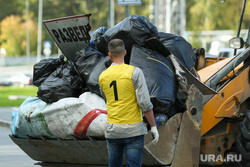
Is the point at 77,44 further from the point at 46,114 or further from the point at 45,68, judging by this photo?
the point at 46,114

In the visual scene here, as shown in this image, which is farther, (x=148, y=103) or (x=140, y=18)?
(x=140, y=18)

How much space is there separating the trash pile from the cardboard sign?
0.33 ft

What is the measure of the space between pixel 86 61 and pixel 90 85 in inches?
14.1

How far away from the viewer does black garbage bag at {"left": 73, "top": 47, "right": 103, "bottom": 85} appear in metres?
6.06

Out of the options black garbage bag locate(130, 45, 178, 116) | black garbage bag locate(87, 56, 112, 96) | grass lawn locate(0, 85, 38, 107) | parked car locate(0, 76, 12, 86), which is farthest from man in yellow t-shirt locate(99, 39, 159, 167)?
parked car locate(0, 76, 12, 86)

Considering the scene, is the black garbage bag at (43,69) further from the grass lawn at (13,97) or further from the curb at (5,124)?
the grass lawn at (13,97)

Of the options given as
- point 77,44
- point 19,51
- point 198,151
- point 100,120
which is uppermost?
point 77,44

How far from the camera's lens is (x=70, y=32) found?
6145 millimetres

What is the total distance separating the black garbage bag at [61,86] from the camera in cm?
595

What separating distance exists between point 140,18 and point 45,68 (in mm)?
1160

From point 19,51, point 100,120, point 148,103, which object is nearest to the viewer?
point 148,103

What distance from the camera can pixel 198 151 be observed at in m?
5.75

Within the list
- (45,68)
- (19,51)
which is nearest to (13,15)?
(19,51)

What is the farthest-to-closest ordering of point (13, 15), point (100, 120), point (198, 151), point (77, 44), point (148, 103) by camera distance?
point (13, 15) < point (77, 44) < point (198, 151) < point (100, 120) < point (148, 103)
